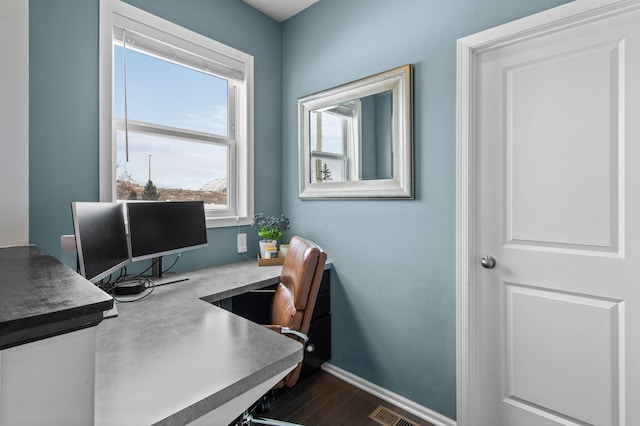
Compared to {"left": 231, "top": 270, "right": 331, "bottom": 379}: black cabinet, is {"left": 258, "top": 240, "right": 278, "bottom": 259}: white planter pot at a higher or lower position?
higher

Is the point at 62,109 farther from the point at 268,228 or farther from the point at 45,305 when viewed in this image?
the point at 45,305

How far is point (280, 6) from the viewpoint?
8.21ft

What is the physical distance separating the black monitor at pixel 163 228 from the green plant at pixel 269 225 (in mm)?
461

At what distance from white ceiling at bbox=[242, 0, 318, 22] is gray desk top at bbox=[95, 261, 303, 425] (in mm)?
2254

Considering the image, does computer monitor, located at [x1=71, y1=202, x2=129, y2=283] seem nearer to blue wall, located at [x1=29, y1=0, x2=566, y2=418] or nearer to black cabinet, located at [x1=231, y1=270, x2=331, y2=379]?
blue wall, located at [x1=29, y1=0, x2=566, y2=418]

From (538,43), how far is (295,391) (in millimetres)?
2381

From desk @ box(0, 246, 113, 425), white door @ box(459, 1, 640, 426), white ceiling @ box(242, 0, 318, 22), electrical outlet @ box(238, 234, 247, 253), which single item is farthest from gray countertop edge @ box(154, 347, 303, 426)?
white ceiling @ box(242, 0, 318, 22)

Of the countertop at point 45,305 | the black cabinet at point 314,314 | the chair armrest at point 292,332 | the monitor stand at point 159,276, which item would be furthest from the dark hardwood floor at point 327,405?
the countertop at point 45,305

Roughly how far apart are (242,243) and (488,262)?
167cm

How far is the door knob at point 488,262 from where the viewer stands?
5.47 ft

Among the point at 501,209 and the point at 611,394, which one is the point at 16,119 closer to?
the point at 501,209

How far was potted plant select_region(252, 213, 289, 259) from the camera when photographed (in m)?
2.41

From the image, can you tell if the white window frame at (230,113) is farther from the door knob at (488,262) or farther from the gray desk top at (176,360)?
the door knob at (488,262)

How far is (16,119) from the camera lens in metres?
1.40
